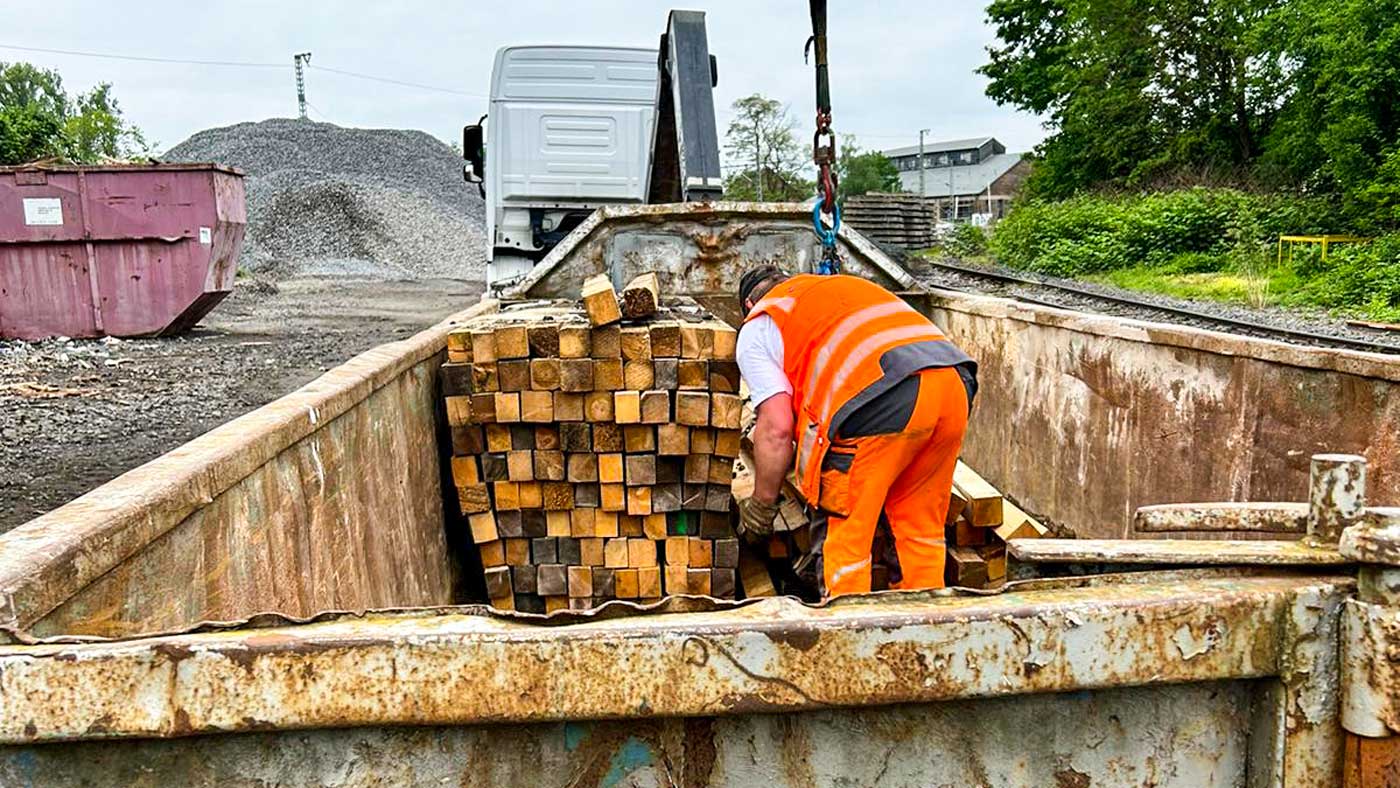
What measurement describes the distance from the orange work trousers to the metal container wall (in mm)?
10202

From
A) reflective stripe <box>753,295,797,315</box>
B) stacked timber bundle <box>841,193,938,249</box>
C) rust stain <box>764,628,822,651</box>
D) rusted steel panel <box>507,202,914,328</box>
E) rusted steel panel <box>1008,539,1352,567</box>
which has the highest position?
stacked timber bundle <box>841,193,938,249</box>

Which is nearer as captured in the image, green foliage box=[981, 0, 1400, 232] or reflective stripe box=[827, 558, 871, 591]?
reflective stripe box=[827, 558, 871, 591]

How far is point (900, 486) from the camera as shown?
3.35 m

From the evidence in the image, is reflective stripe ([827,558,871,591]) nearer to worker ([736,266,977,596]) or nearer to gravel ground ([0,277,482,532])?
worker ([736,266,977,596])

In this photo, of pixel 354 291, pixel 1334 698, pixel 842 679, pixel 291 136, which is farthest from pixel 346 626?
pixel 291 136

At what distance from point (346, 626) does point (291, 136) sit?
3835cm

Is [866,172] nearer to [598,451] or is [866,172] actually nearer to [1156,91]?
[1156,91]

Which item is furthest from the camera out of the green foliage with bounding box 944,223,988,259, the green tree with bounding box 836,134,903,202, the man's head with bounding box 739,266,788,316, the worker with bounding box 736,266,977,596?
the green tree with bounding box 836,134,903,202

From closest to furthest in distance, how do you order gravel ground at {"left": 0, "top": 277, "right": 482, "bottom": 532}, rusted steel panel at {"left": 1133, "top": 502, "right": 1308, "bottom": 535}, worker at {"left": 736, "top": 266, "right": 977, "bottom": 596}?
1. rusted steel panel at {"left": 1133, "top": 502, "right": 1308, "bottom": 535}
2. worker at {"left": 736, "top": 266, "right": 977, "bottom": 596}
3. gravel ground at {"left": 0, "top": 277, "right": 482, "bottom": 532}

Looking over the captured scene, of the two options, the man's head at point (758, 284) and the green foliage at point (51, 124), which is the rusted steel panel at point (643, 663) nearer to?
the man's head at point (758, 284)

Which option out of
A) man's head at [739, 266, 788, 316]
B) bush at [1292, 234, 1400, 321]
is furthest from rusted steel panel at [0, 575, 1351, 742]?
bush at [1292, 234, 1400, 321]

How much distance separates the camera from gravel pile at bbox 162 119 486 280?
2667 centimetres

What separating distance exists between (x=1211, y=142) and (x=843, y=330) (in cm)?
2835

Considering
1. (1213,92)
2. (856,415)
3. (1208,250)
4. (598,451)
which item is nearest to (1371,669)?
(856,415)
